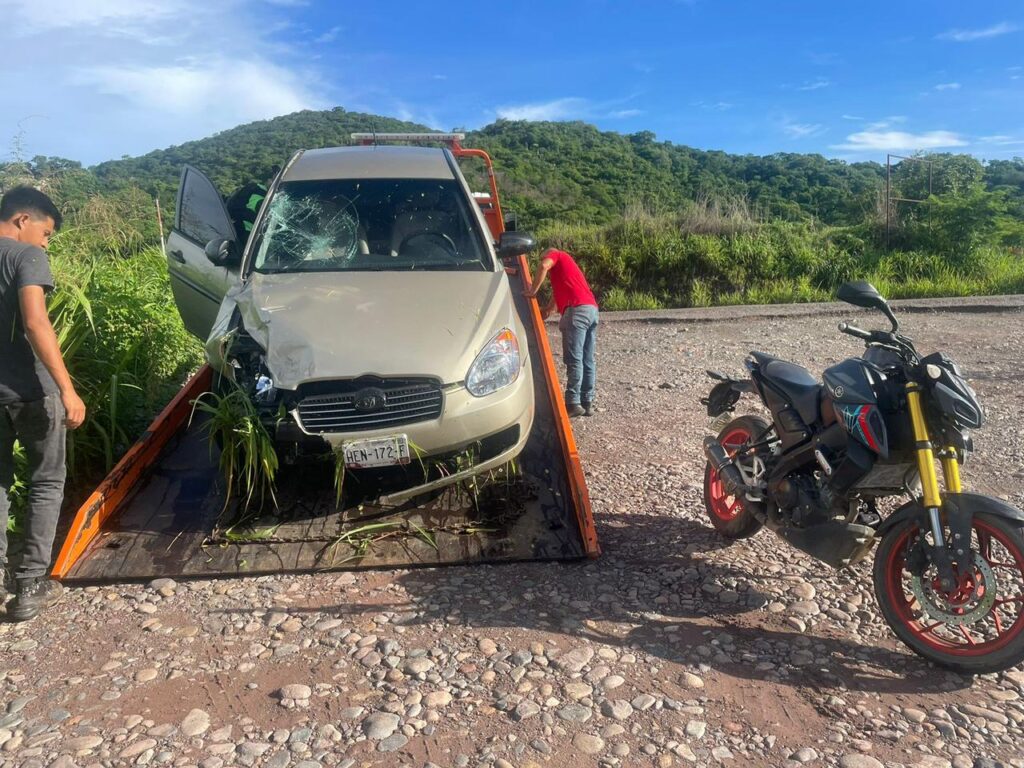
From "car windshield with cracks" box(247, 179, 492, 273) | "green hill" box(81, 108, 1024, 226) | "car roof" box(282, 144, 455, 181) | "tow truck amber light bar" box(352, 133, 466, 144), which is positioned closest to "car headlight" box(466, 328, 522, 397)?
"car windshield with cracks" box(247, 179, 492, 273)

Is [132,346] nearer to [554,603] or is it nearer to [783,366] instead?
[554,603]

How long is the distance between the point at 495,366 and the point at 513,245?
135 cm

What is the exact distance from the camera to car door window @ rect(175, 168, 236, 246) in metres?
5.92

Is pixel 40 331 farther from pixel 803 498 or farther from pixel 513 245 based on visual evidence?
pixel 803 498

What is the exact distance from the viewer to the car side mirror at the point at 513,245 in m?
5.29

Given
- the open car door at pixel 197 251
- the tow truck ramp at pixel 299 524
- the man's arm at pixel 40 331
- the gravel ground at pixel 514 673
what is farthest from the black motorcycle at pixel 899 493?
the open car door at pixel 197 251

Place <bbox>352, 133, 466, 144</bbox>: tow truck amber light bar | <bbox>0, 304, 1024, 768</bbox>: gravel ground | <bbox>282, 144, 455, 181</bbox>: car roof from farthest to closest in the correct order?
<bbox>352, 133, 466, 144</bbox>: tow truck amber light bar → <bbox>282, 144, 455, 181</bbox>: car roof → <bbox>0, 304, 1024, 768</bbox>: gravel ground

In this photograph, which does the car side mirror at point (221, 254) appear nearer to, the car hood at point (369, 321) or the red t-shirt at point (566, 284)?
the car hood at point (369, 321)

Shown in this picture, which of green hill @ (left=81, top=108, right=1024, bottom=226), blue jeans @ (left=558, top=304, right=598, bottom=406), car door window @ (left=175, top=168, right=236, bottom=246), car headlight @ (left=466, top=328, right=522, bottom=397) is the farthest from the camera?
green hill @ (left=81, top=108, right=1024, bottom=226)

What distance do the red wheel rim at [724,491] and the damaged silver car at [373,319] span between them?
108 cm

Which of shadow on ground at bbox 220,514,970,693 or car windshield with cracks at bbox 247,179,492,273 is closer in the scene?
shadow on ground at bbox 220,514,970,693

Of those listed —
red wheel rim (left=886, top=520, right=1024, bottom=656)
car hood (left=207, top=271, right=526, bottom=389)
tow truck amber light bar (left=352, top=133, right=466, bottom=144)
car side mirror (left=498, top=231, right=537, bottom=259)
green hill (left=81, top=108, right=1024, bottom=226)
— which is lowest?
red wheel rim (left=886, top=520, right=1024, bottom=656)

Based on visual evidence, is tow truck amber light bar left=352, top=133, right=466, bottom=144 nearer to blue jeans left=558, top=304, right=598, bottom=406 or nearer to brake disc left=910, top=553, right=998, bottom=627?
blue jeans left=558, top=304, right=598, bottom=406

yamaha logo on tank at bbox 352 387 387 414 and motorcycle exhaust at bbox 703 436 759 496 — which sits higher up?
yamaha logo on tank at bbox 352 387 387 414
